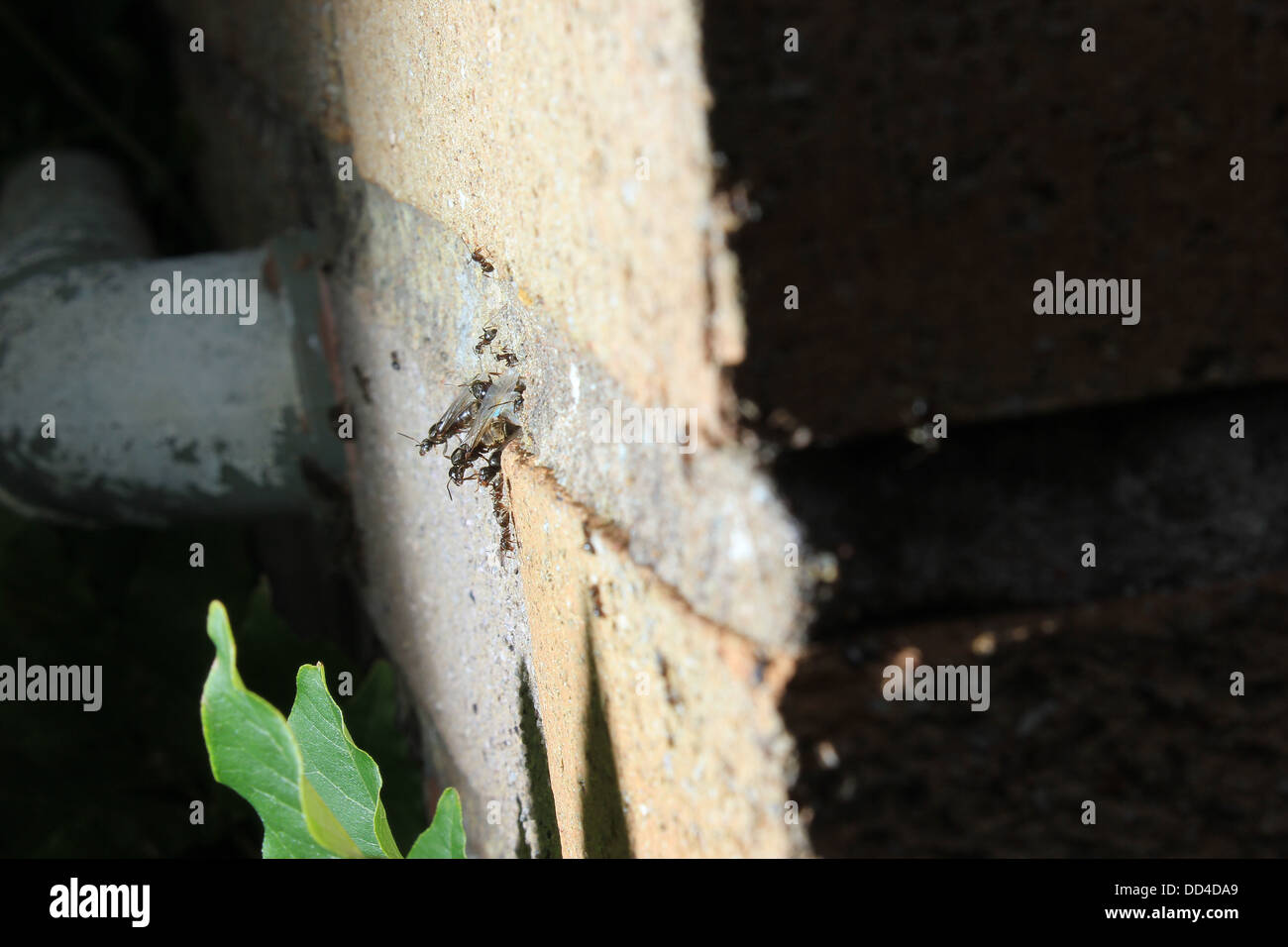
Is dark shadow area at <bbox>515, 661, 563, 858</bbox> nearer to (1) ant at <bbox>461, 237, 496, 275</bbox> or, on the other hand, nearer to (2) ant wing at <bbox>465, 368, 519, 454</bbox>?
(2) ant wing at <bbox>465, 368, 519, 454</bbox>

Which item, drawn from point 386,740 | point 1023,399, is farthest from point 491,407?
point 386,740

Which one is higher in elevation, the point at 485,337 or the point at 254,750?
the point at 485,337

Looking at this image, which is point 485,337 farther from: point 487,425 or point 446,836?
point 446,836

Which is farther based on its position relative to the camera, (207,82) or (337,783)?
(207,82)

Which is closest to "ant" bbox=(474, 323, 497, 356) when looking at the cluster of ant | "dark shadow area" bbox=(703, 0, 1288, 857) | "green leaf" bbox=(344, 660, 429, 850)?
the cluster of ant

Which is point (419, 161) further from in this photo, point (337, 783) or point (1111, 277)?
point (1111, 277)

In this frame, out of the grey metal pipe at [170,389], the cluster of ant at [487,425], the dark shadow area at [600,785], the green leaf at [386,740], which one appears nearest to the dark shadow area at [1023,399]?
the dark shadow area at [600,785]
